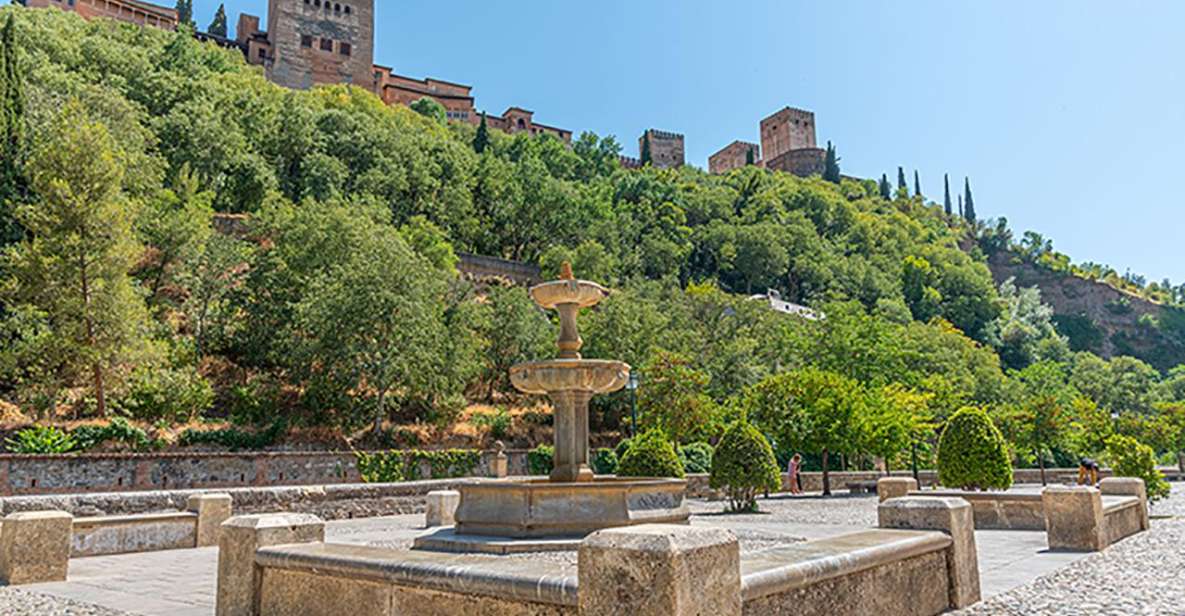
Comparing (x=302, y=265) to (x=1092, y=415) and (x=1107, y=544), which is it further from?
(x=1092, y=415)

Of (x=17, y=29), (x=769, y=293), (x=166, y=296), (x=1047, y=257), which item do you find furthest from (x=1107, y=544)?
(x=1047, y=257)

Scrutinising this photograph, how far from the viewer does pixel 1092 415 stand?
38.8m

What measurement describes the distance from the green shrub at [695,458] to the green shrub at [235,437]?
16.2 m

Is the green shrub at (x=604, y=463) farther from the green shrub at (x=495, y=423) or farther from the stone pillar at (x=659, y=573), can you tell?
the stone pillar at (x=659, y=573)

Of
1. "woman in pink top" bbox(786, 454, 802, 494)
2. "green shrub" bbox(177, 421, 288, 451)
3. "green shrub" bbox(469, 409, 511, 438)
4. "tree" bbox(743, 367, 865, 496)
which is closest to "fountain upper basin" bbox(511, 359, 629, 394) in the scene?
"tree" bbox(743, 367, 865, 496)

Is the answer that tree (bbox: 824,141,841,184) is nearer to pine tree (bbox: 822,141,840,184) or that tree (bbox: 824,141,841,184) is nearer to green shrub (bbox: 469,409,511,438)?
pine tree (bbox: 822,141,840,184)

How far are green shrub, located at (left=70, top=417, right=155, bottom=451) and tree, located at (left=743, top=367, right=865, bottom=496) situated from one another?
20977 mm

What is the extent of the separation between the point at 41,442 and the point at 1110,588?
26.7 metres

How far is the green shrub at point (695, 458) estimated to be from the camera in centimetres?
2934

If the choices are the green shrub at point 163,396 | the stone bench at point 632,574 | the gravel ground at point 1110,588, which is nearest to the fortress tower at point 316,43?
the green shrub at point 163,396

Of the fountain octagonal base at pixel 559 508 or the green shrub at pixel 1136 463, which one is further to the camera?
the green shrub at pixel 1136 463

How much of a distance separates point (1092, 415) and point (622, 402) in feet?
79.0

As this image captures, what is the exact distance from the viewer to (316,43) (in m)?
92.9

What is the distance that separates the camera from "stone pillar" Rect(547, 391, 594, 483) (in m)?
10.5
